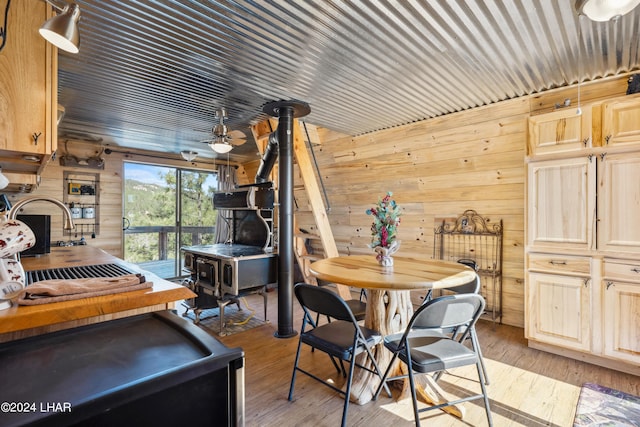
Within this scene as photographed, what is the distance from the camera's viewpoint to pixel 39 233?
2.83 metres

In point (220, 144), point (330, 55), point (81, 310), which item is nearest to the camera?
point (81, 310)

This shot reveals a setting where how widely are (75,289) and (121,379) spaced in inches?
23.5

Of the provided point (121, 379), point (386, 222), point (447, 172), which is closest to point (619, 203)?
point (447, 172)

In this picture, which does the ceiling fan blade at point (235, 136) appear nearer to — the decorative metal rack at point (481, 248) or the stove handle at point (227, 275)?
the stove handle at point (227, 275)

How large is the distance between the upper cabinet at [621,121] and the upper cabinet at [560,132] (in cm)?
10

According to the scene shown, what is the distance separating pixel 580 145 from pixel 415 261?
162 cm

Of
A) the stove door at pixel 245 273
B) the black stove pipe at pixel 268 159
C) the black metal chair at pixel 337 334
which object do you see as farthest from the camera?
the black stove pipe at pixel 268 159

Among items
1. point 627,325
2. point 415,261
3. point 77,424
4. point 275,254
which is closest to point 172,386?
point 77,424

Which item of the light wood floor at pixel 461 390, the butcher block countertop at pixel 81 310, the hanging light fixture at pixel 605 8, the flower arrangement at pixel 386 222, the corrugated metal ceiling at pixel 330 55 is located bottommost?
the light wood floor at pixel 461 390

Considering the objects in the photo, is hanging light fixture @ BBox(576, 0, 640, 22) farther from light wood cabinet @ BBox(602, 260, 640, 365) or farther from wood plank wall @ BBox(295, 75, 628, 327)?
light wood cabinet @ BBox(602, 260, 640, 365)

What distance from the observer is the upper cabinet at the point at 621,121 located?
2.36m

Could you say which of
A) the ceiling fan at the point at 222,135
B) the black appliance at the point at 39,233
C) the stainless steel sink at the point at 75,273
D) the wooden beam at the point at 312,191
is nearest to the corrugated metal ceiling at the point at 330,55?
the ceiling fan at the point at 222,135

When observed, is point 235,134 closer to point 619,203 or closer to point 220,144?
point 220,144

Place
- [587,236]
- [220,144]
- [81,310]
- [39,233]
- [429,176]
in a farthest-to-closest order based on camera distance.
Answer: [429,176] < [220,144] < [39,233] < [587,236] < [81,310]
